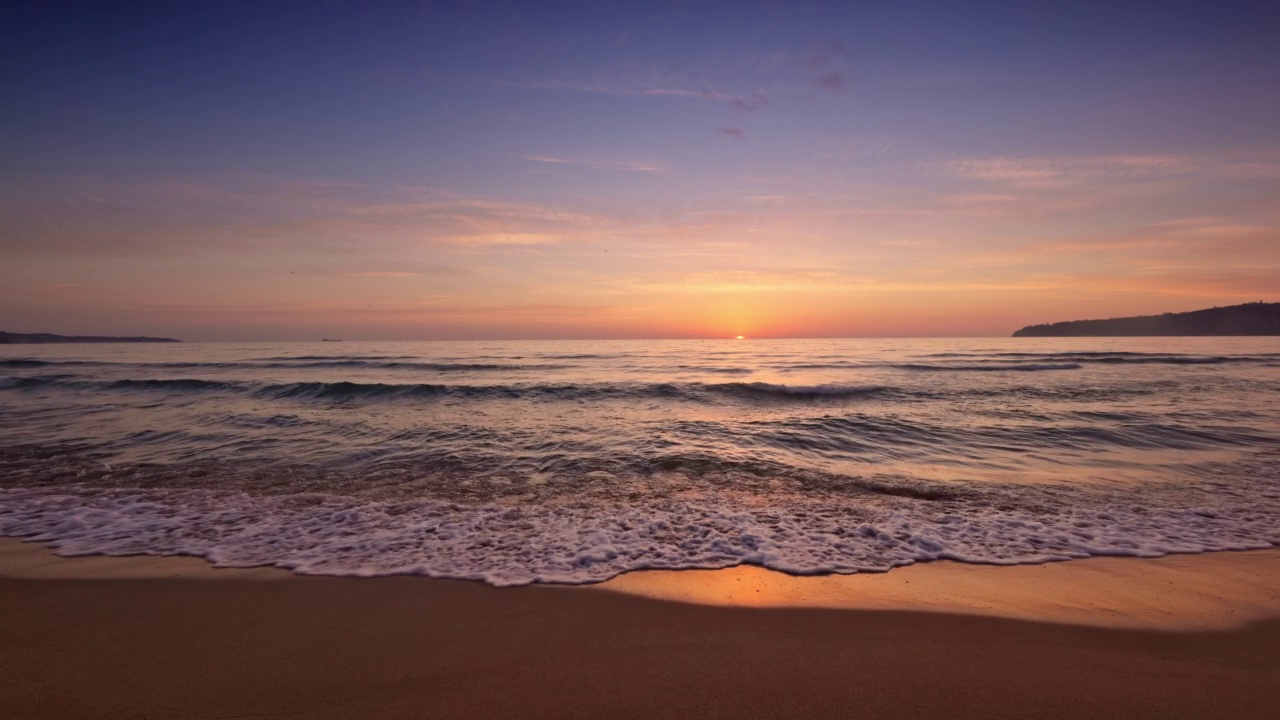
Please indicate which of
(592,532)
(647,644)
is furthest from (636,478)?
(647,644)

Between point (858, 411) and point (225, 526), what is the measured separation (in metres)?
15.8

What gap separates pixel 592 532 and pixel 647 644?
275 centimetres

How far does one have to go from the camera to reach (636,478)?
9.55 meters

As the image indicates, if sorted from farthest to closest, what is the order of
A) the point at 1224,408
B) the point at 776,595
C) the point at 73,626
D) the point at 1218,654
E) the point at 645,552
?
the point at 1224,408 < the point at 645,552 < the point at 776,595 < the point at 73,626 < the point at 1218,654

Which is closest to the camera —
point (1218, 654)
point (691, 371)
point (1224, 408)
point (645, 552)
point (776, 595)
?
point (1218, 654)

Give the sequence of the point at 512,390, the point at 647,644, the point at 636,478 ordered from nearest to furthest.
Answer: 1. the point at 647,644
2. the point at 636,478
3. the point at 512,390

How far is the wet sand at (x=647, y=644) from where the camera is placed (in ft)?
11.1

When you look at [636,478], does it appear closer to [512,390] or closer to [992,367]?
[512,390]

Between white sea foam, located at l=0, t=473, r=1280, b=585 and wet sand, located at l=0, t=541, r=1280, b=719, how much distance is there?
42 centimetres

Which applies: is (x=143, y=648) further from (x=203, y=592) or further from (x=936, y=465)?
(x=936, y=465)

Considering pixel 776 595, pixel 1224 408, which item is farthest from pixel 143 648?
pixel 1224 408

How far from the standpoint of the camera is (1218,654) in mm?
3924

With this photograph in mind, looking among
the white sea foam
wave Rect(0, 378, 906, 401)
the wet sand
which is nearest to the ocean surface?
the white sea foam

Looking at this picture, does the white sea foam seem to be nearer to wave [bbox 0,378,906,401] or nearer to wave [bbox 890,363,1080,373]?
wave [bbox 0,378,906,401]
